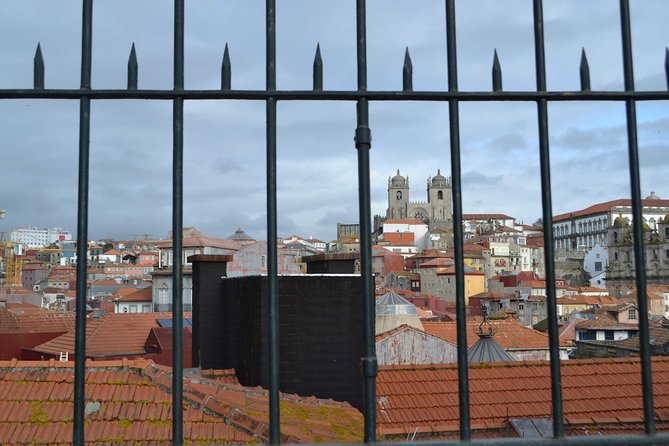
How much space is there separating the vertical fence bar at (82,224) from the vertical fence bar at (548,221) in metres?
1.56

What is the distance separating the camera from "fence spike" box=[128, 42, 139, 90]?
225cm

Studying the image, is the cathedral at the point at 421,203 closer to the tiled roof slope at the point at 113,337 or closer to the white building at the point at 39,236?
the white building at the point at 39,236

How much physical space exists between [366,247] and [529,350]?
62.6 ft

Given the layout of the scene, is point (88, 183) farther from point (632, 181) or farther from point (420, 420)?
point (420, 420)

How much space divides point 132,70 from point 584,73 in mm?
1588

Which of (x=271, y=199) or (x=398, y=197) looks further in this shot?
(x=398, y=197)

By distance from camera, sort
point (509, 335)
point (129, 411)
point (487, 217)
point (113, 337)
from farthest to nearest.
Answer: point (487, 217)
point (509, 335)
point (113, 337)
point (129, 411)

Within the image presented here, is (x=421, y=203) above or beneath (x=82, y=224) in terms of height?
above

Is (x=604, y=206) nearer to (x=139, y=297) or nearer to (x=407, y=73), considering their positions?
(x=139, y=297)

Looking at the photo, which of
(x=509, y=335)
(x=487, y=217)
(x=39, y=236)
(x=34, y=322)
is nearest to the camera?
(x=509, y=335)

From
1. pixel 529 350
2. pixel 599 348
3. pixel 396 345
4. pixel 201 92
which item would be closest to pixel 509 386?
pixel 396 345

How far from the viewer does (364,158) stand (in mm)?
2309

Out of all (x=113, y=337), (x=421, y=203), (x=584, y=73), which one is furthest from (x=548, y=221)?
(x=421, y=203)

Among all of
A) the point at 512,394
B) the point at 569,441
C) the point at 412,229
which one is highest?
the point at 412,229
